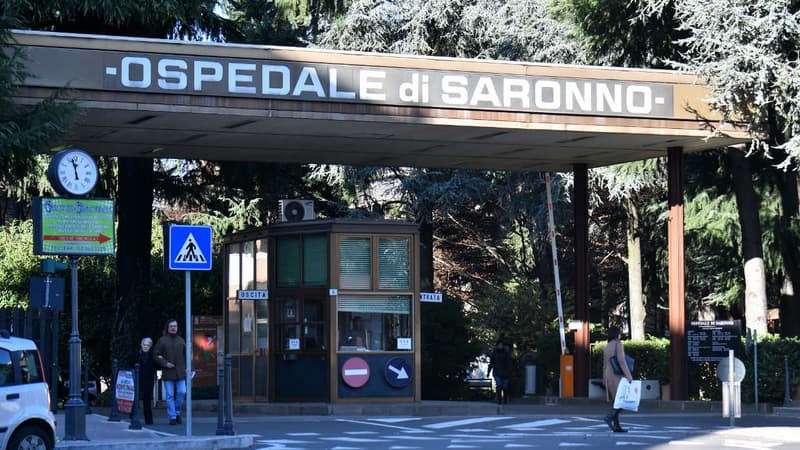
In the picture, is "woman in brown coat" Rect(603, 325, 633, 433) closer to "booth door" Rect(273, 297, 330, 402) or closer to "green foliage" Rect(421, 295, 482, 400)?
"booth door" Rect(273, 297, 330, 402)

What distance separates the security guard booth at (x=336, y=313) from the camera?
997 inches

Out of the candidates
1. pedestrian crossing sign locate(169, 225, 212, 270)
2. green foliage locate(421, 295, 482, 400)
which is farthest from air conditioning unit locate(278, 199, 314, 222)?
pedestrian crossing sign locate(169, 225, 212, 270)

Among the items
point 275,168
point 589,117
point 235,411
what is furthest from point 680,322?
point 275,168

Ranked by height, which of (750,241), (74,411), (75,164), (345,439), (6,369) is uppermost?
(75,164)

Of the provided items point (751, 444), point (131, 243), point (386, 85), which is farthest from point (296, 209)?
point (751, 444)

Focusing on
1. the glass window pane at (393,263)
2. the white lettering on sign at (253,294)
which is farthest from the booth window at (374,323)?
the white lettering on sign at (253,294)

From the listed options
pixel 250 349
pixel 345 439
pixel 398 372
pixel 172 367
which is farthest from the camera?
pixel 250 349

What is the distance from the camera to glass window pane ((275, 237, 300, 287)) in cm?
2602

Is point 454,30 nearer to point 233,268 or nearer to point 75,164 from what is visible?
point 233,268

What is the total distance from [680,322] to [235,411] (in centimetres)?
898

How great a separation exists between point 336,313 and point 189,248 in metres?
8.00

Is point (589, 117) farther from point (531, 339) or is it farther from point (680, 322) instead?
point (531, 339)

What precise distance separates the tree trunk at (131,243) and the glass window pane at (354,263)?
654 centimetres

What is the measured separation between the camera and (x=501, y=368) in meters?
29.7
